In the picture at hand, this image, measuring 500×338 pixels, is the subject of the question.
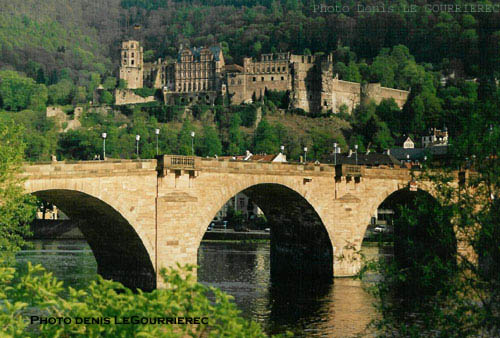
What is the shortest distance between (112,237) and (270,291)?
1080 centimetres

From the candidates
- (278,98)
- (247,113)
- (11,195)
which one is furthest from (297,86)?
(11,195)

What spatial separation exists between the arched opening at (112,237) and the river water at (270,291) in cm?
323

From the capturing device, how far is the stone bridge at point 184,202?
45406mm

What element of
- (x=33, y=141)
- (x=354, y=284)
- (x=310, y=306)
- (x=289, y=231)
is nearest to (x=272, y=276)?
(x=289, y=231)

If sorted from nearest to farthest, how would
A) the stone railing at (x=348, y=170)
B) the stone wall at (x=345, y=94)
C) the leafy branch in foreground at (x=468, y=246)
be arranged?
the leafy branch in foreground at (x=468, y=246), the stone railing at (x=348, y=170), the stone wall at (x=345, y=94)

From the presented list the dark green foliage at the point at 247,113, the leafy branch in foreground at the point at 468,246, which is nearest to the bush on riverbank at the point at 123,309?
the leafy branch in foreground at the point at 468,246

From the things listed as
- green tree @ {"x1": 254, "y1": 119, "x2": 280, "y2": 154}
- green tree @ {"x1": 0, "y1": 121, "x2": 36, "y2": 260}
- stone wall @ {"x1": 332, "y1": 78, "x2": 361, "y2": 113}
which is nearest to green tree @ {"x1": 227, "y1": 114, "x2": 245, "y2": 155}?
green tree @ {"x1": 254, "y1": 119, "x2": 280, "y2": 154}

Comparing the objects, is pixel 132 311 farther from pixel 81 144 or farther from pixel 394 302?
pixel 81 144

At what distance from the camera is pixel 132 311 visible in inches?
784

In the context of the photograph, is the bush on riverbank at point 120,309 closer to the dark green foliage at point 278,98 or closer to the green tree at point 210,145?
the green tree at point 210,145

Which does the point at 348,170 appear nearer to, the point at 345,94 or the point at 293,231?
the point at 293,231

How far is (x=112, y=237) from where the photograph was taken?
4916 cm

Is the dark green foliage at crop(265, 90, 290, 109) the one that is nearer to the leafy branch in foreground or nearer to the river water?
the river water

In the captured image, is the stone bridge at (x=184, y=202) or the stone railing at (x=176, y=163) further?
the stone railing at (x=176, y=163)
